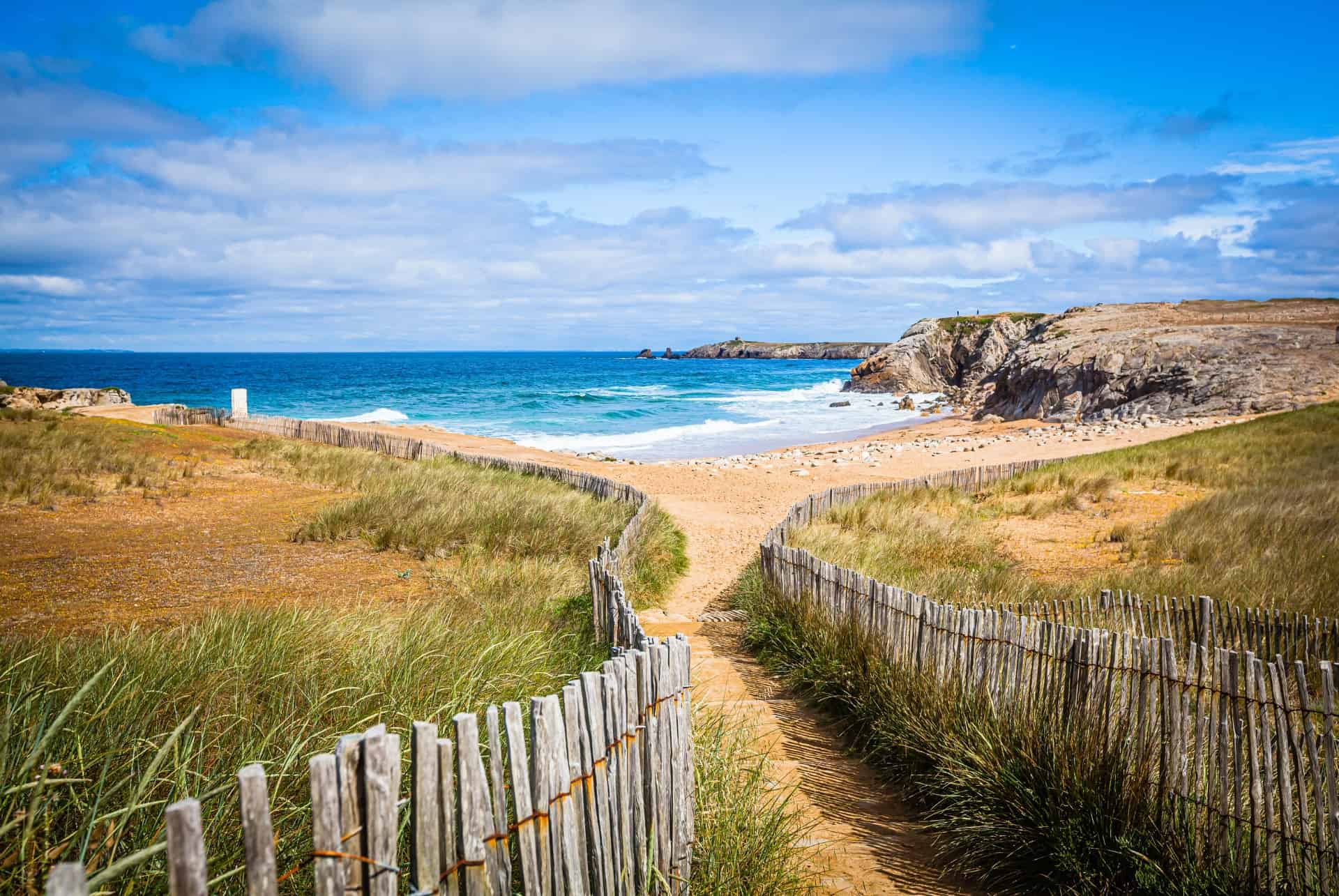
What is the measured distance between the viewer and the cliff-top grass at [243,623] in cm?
255

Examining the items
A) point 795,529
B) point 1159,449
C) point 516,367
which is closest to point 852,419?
point 1159,449

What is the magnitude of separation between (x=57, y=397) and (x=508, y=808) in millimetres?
37425

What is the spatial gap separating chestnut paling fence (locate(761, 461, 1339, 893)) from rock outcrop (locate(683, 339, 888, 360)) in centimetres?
16886

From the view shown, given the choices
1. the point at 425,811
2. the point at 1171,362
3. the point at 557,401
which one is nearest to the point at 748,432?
the point at 1171,362

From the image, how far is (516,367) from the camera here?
126 meters

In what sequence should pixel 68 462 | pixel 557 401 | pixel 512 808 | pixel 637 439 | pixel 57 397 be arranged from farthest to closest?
pixel 557 401
pixel 637 439
pixel 57 397
pixel 68 462
pixel 512 808

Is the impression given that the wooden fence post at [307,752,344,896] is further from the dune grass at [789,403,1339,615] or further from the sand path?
the dune grass at [789,403,1339,615]

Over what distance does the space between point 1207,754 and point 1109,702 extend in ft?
1.46

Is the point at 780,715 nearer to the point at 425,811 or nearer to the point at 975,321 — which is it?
the point at 425,811

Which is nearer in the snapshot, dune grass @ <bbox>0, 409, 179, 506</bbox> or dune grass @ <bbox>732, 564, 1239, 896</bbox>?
dune grass @ <bbox>732, 564, 1239, 896</bbox>

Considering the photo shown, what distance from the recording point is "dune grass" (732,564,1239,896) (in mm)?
3467

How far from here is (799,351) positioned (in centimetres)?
17862

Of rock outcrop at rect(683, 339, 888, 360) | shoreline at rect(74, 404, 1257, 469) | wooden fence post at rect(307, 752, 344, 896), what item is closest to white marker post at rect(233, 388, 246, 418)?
shoreline at rect(74, 404, 1257, 469)

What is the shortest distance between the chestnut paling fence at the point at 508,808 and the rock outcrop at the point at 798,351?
171m
